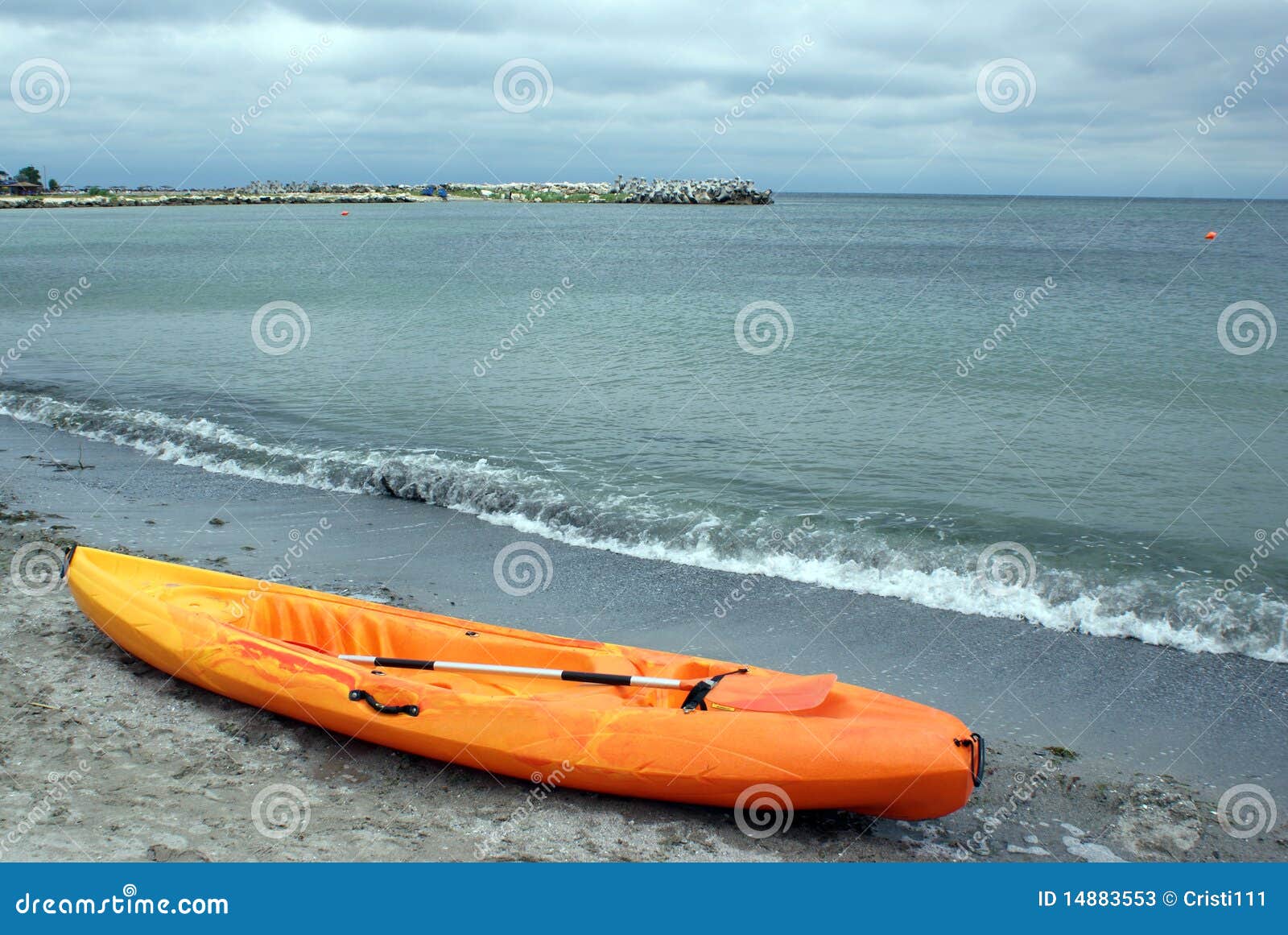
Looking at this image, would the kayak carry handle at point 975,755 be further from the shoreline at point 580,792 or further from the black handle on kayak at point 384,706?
the black handle on kayak at point 384,706

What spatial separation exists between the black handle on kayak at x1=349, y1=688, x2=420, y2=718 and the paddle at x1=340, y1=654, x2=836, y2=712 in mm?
440

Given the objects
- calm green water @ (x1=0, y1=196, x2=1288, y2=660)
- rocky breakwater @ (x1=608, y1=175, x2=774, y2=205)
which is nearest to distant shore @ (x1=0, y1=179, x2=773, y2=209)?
rocky breakwater @ (x1=608, y1=175, x2=774, y2=205)

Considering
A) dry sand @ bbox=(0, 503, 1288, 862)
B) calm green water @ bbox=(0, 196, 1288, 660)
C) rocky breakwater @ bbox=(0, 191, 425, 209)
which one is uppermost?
rocky breakwater @ bbox=(0, 191, 425, 209)

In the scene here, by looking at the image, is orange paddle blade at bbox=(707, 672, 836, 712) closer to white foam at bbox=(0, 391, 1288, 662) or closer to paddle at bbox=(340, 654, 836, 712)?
paddle at bbox=(340, 654, 836, 712)

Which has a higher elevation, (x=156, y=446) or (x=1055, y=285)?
(x=1055, y=285)

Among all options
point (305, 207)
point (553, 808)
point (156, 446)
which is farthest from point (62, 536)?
point (305, 207)

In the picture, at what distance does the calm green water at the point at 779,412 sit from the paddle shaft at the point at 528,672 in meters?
2.49

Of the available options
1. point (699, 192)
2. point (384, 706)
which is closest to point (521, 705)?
point (384, 706)

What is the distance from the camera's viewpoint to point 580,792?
5.10m

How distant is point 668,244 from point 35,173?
91.8 metres

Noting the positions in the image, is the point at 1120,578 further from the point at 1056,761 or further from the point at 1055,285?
the point at 1055,285

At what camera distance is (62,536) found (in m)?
8.69

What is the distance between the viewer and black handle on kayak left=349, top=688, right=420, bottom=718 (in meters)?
5.30

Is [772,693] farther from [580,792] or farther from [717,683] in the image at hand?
[580,792]
